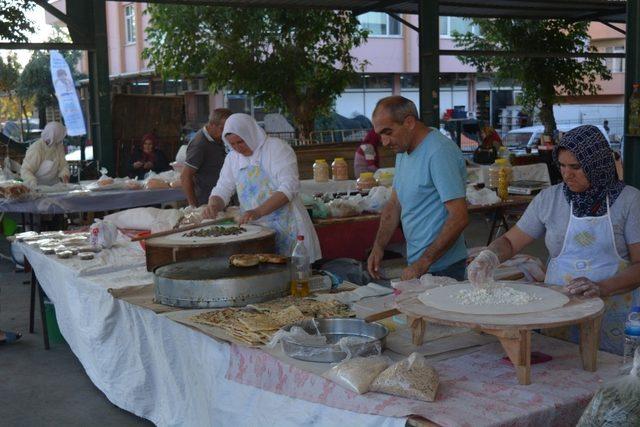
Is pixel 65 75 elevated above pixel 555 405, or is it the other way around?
pixel 65 75

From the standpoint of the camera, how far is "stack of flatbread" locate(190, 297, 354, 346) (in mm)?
2670

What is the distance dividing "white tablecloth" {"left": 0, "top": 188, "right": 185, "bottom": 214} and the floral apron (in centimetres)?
377

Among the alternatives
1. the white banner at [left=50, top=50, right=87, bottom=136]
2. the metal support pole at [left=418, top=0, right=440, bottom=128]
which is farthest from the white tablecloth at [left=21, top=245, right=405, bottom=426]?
the white banner at [left=50, top=50, right=87, bottom=136]

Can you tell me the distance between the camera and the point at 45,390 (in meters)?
4.61

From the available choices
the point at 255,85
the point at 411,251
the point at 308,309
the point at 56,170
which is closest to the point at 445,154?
the point at 411,251

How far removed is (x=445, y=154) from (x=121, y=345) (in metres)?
1.87

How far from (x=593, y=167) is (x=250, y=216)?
183cm

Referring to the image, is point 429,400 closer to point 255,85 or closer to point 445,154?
point 445,154

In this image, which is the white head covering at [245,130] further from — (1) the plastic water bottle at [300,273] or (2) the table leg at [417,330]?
(2) the table leg at [417,330]

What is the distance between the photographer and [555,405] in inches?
79.7

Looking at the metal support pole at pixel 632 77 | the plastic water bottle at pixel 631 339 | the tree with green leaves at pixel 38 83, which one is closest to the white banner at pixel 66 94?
the tree with green leaves at pixel 38 83

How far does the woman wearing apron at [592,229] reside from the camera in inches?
99.3

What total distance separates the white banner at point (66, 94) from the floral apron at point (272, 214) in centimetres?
1201

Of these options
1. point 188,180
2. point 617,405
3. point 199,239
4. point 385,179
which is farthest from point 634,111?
point 617,405
